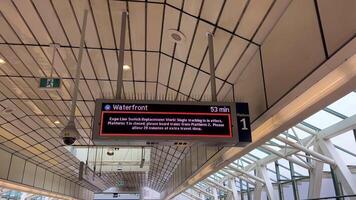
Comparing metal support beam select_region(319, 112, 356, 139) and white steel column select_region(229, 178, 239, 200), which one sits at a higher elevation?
metal support beam select_region(319, 112, 356, 139)

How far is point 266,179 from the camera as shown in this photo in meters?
12.9

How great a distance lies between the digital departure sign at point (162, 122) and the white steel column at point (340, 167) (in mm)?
5764

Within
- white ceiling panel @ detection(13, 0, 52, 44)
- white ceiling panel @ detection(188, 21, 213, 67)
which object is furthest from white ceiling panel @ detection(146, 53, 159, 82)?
white ceiling panel @ detection(13, 0, 52, 44)

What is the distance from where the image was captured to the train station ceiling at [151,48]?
15.5 feet

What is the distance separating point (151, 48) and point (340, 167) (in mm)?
6179

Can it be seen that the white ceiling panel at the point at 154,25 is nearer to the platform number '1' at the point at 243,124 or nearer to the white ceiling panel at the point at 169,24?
the white ceiling panel at the point at 169,24

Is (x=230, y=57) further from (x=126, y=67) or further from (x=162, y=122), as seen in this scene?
(x=126, y=67)

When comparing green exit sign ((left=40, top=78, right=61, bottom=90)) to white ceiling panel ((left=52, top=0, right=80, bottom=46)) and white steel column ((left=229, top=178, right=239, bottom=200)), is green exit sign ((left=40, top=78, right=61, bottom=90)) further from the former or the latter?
white steel column ((left=229, top=178, right=239, bottom=200))

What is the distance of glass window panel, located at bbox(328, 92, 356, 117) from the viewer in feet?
25.5

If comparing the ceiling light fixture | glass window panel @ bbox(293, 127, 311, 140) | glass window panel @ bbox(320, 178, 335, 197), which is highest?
the ceiling light fixture

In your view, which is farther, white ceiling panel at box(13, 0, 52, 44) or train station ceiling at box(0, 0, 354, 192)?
white ceiling panel at box(13, 0, 52, 44)

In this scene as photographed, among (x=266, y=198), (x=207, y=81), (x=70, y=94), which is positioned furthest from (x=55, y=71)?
(x=266, y=198)

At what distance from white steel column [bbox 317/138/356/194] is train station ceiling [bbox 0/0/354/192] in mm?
4023

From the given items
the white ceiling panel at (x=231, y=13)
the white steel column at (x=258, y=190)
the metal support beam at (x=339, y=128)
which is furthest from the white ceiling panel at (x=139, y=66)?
the white steel column at (x=258, y=190)
